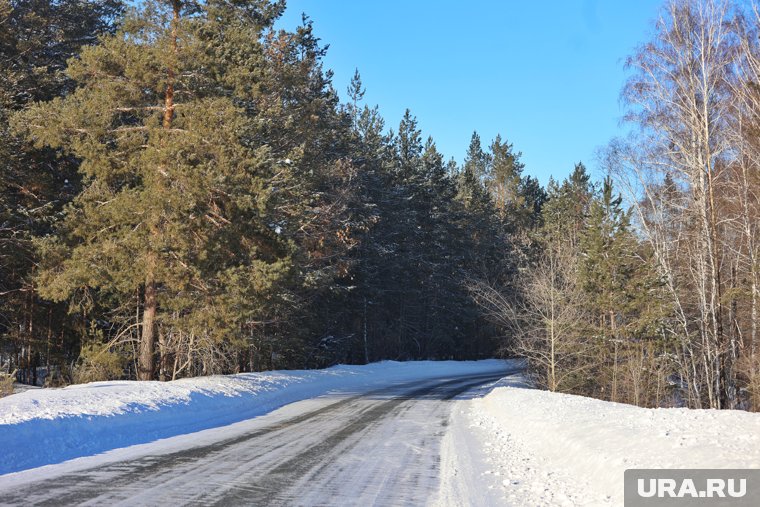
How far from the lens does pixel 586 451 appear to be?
7648 mm

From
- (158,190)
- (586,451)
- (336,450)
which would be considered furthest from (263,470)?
(158,190)

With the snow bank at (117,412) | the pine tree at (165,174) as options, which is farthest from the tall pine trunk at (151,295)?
the snow bank at (117,412)

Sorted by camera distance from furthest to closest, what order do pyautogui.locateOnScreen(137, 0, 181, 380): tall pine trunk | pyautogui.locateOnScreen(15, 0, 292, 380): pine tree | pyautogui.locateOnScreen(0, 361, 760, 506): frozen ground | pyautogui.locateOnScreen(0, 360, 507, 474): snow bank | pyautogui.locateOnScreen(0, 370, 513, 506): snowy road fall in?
pyautogui.locateOnScreen(137, 0, 181, 380): tall pine trunk, pyautogui.locateOnScreen(15, 0, 292, 380): pine tree, pyautogui.locateOnScreen(0, 360, 507, 474): snow bank, pyautogui.locateOnScreen(0, 361, 760, 506): frozen ground, pyautogui.locateOnScreen(0, 370, 513, 506): snowy road

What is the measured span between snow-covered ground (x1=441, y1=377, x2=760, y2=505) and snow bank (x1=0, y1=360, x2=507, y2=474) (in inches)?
225

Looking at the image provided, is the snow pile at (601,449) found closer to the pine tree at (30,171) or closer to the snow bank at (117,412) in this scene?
the snow bank at (117,412)

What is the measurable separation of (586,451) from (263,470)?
4.42m

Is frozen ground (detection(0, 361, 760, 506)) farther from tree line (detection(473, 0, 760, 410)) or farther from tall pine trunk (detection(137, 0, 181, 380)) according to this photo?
tree line (detection(473, 0, 760, 410))

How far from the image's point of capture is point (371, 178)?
4012 cm

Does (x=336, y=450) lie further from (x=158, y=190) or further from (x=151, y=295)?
(x=151, y=295)

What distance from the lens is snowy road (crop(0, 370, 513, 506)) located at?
246 inches

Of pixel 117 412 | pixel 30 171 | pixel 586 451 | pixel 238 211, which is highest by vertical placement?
pixel 30 171

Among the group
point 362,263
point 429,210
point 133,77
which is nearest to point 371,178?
point 362,263

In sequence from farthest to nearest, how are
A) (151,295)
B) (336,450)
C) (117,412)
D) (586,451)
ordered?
(151,295) < (117,412) < (336,450) < (586,451)

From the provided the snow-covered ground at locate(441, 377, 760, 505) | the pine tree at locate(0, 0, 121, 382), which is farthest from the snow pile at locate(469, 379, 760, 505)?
the pine tree at locate(0, 0, 121, 382)
